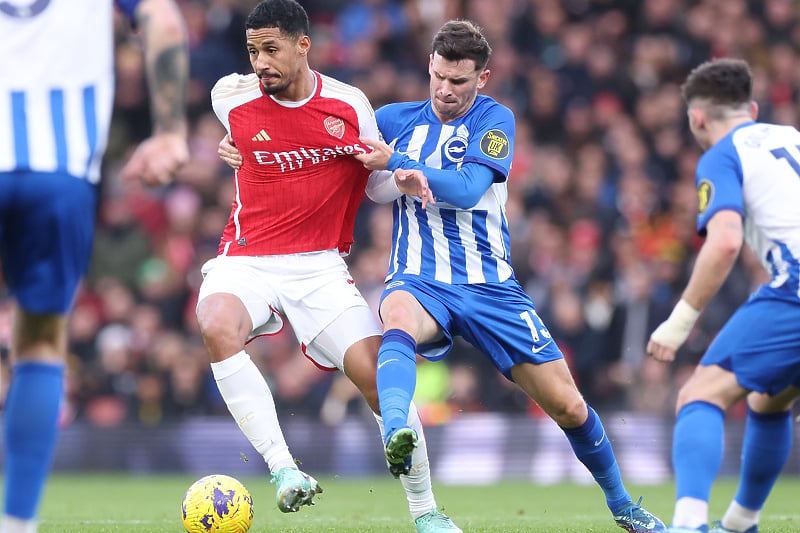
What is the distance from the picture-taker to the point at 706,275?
5.11 meters

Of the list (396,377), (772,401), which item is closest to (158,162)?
(396,377)

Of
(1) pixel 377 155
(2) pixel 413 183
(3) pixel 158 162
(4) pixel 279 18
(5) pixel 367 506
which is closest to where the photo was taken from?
(3) pixel 158 162

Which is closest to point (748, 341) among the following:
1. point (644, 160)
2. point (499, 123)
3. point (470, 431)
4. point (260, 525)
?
point (499, 123)

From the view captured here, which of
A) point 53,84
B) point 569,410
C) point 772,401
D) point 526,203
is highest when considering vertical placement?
point 53,84

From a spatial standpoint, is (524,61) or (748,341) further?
(524,61)

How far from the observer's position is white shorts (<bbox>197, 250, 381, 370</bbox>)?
648 centimetres

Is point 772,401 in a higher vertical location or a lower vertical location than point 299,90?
lower

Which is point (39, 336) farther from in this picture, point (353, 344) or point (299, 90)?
point (299, 90)

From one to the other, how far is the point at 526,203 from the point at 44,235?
10.6 metres

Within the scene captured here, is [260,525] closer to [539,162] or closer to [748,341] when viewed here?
[748,341]

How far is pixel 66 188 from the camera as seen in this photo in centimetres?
416

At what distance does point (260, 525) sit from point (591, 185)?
8.06 metres

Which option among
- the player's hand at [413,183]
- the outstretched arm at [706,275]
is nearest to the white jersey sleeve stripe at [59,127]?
the player's hand at [413,183]

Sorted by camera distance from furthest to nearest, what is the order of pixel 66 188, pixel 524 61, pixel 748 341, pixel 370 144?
1. pixel 524 61
2. pixel 370 144
3. pixel 748 341
4. pixel 66 188
